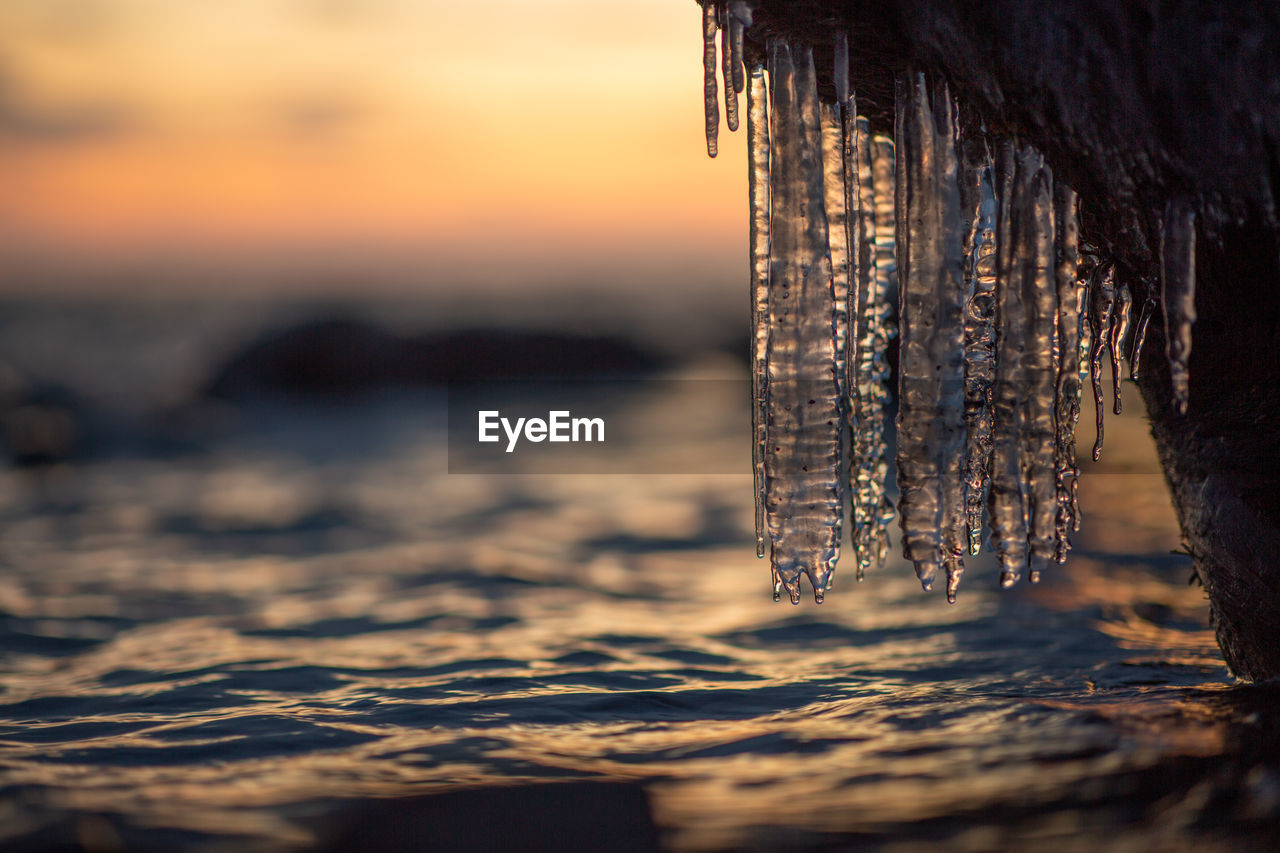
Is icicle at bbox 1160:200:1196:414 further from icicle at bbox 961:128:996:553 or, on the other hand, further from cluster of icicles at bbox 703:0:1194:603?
icicle at bbox 961:128:996:553

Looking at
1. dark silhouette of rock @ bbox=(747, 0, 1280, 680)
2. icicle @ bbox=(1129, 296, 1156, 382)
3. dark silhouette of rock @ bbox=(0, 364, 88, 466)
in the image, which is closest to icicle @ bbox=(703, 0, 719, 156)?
dark silhouette of rock @ bbox=(747, 0, 1280, 680)

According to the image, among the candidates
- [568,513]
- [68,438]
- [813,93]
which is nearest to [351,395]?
[68,438]

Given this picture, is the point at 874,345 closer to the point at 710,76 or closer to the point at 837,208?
the point at 837,208

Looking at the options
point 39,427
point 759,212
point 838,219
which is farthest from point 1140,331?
point 39,427

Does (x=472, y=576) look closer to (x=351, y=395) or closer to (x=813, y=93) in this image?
(x=813, y=93)

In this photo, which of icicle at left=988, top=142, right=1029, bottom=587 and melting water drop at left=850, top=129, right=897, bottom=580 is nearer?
icicle at left=988, top=142, right=1029, bottom=587
